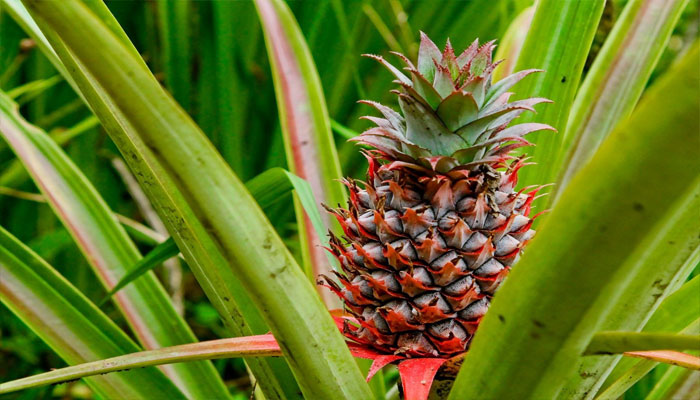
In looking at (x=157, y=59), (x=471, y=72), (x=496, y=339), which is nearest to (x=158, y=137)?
(x=496, y=339)

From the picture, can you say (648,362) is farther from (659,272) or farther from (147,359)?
(147,359)

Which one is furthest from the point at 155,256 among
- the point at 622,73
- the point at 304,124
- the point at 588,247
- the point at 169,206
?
the point at 622,73

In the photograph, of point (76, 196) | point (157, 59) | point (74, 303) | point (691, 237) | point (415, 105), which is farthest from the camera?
point (157, 59)

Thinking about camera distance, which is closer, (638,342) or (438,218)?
(638,342)

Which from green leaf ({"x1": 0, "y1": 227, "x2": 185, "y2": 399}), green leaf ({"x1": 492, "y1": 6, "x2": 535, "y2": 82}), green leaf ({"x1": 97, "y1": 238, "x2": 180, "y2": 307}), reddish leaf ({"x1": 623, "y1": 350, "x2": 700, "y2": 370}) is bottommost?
Answer: green leaf ({"x1": 0, "y1": 227, "x2": 185, "y2": 399})

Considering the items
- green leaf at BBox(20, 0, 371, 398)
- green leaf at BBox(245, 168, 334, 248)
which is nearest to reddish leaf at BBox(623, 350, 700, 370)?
green leaf at BBox(20, 0, 371, 398)

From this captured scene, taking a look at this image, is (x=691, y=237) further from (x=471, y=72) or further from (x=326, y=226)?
(x=326, y=226)

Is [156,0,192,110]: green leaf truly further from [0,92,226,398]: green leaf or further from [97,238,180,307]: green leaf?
[97,238,180,307]: green leaf
